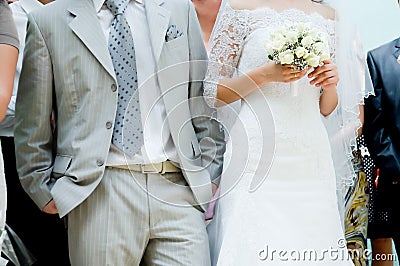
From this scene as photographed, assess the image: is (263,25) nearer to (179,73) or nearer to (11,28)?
(179,73)

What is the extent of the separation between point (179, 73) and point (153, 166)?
447mm

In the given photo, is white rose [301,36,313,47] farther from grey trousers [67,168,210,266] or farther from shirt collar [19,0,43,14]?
shirt collar [19,0,43,14]

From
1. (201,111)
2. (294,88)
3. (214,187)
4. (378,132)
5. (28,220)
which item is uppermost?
(294,88)

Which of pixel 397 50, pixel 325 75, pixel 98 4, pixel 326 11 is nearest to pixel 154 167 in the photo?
pixel 98 4

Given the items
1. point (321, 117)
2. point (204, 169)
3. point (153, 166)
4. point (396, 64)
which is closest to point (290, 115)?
point (321, 117)

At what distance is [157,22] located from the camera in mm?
3320

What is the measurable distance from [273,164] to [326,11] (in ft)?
2.68

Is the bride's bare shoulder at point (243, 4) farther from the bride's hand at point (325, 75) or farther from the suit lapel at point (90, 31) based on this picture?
the suit lapel at point (90, 31)

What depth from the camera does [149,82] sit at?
3305 mm

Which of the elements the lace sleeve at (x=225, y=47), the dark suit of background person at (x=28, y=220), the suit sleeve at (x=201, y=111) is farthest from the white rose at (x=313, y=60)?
the dark suit of background person at (x=28, y=220)

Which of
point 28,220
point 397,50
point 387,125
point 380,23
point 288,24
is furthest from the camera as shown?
point 380,23

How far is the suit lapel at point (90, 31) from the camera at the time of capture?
3.23 metres

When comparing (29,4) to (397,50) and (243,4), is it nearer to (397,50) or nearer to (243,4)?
(243,4)

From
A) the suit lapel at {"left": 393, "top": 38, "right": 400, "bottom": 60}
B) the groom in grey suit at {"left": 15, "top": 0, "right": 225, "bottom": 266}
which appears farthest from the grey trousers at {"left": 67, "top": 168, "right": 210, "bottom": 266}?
the suit lapel at {"left": 393, "top": 38, "right": 400, "bottom": 60}
